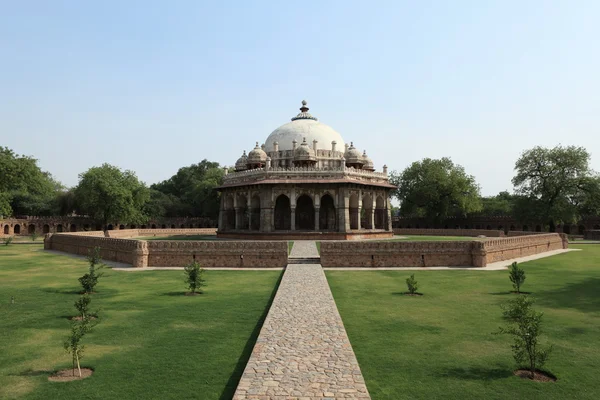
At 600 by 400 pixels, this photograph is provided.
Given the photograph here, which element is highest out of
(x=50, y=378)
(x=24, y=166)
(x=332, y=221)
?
(x=24, y=166)

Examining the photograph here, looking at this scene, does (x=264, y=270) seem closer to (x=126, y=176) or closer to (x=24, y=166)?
(x=24, y=166)

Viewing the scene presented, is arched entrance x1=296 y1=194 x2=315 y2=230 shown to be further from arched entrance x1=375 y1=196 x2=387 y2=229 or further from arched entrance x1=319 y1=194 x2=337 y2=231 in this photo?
arched entrance x1=375 y1=196 x2=387 y2=229

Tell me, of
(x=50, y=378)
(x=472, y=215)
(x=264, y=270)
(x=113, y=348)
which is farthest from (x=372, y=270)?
(x=472, y=215)

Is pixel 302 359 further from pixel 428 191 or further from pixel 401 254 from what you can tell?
pixel 428 191

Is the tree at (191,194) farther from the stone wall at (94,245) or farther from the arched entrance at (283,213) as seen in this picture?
the stone wall at (94,245)

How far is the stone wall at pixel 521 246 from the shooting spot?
23344mm

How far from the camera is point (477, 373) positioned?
24.6 ft

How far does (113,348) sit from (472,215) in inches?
2519

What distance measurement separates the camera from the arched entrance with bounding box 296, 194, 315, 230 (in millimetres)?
42031

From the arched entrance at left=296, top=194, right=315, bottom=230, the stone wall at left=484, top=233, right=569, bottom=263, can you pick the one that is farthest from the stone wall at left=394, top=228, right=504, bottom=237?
the arched entrance at left=296, top=194, right=315, bottom=230

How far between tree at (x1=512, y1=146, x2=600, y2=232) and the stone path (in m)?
43.2

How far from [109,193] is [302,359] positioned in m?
46.4

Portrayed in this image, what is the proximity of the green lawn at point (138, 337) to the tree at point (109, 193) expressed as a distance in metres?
32.9

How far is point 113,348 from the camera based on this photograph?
28.8ft
